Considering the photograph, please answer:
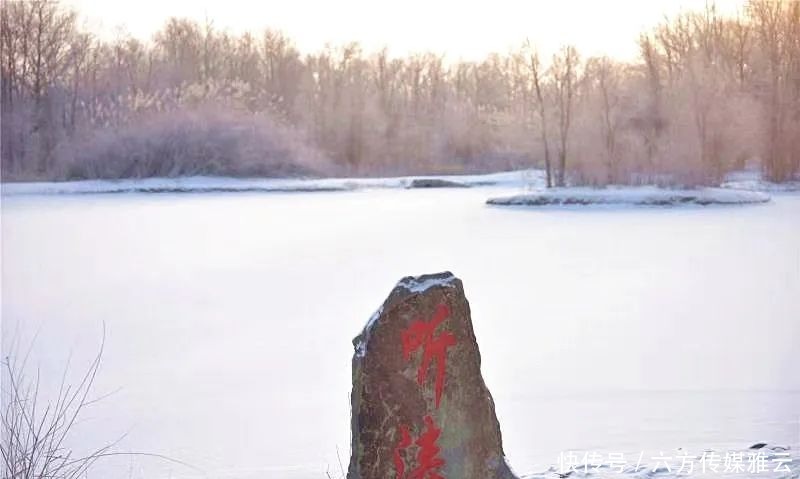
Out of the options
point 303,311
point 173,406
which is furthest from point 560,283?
point 173,406

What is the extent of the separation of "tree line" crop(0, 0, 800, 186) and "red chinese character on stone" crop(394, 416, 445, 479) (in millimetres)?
9457

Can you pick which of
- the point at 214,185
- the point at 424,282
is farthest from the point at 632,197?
the point at 424,282

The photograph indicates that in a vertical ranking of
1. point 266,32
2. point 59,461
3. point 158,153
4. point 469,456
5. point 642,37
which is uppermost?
point 266,32

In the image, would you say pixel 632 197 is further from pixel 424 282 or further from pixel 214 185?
pixel 424 282

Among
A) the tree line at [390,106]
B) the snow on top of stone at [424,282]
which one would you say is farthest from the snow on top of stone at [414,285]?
the tree line at [390,106]

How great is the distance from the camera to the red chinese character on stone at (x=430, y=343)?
228 cm

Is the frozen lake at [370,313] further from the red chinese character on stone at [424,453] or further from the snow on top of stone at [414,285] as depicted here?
the snow on top of stone at [414,285]

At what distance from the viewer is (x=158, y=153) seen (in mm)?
23312

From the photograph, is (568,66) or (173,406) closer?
(173,406)

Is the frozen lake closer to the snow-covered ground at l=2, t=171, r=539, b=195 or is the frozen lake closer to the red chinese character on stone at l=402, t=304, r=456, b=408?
the red chinese character on stone at l=402, t=304, r=456, b=408

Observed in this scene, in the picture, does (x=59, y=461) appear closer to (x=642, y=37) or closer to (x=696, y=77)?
(x=696, y=77)

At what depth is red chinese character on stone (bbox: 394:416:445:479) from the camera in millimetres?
2311

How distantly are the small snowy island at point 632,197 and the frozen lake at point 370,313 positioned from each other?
6.60 feet

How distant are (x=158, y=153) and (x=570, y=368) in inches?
786
